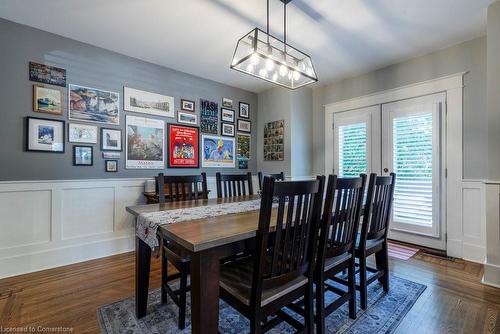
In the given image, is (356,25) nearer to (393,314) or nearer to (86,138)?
(393,314)

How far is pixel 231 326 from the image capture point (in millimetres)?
1646

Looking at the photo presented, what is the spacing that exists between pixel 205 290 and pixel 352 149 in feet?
11.0

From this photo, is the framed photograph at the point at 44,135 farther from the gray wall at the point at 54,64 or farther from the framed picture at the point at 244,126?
the framed picture at the point at 244,126

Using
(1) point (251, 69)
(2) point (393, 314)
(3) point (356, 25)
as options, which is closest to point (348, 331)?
(2) point (393, 314)

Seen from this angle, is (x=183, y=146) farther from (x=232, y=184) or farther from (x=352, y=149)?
(x=352, y=149)

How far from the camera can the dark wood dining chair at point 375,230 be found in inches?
69.8

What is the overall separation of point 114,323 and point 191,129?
263cm

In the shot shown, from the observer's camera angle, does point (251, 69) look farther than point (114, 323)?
Yes

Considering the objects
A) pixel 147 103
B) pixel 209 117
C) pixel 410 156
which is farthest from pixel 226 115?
pixel 410 156

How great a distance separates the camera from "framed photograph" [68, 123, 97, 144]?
2.72m

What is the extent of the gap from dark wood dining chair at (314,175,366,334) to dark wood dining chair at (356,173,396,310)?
5.4 inches

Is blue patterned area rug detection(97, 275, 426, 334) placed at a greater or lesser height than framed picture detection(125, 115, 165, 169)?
→ lesser

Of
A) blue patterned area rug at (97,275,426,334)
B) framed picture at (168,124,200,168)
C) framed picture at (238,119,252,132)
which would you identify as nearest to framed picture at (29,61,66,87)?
framed picture at (168,124,200,168)

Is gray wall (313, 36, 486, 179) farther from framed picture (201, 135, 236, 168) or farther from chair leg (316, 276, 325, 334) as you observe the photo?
framed picture (201, 135, 236, 168)
